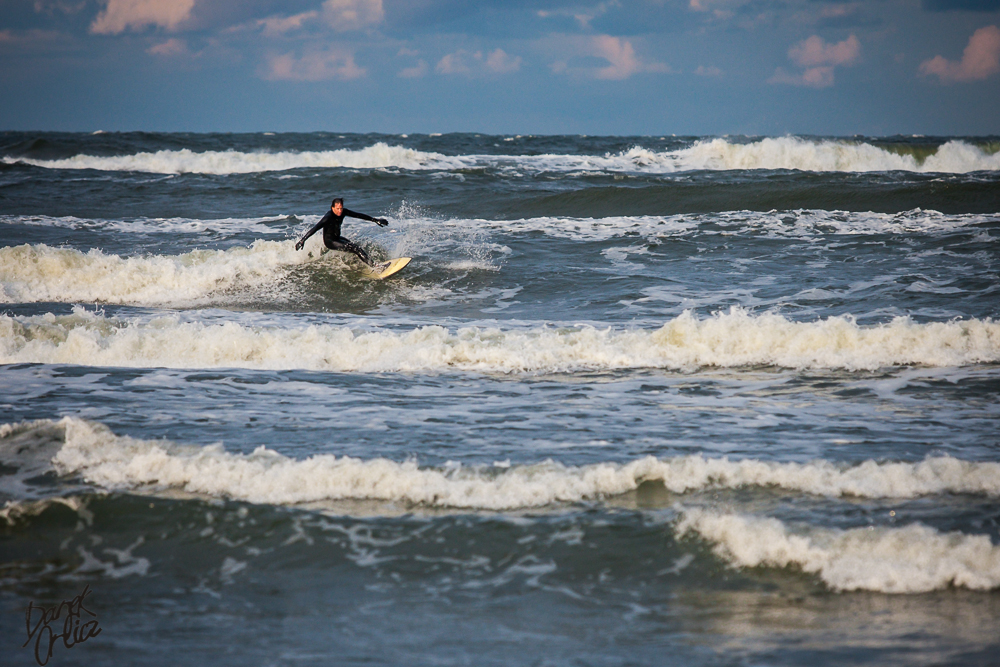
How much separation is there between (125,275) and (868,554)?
46.2 ft

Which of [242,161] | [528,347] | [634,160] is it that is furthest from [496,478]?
[242,161]

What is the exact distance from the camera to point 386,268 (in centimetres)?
1478

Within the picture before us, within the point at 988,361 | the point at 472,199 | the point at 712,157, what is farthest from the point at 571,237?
the point at 712,157

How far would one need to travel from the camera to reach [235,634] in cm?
388

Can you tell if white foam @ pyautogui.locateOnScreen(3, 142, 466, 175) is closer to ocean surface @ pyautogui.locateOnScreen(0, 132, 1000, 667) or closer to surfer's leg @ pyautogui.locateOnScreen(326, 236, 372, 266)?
surfer's leg @ pyautogui.locateOnScreen(326, 236, 372, 266)

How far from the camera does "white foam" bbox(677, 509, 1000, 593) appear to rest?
4242 millimetres

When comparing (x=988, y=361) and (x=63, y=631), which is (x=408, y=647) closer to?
(x=63, y=631)

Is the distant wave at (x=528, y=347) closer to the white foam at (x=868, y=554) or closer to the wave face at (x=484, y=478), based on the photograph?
the wave face at (x=484, y=478)

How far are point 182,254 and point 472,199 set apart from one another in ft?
30.7

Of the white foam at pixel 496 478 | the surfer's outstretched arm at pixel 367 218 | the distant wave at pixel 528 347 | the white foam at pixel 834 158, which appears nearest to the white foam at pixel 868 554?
the white foam at pixel 496 478

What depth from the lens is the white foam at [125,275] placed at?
14.0 m

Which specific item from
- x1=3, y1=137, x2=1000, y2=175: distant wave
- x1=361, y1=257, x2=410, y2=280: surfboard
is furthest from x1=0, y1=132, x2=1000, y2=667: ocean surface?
x1=3, y1=137, x2=1000, y2=175: distant wave

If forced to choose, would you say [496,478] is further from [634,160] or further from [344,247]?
[634,160]

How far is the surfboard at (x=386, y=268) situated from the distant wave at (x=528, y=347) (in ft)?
16.4
